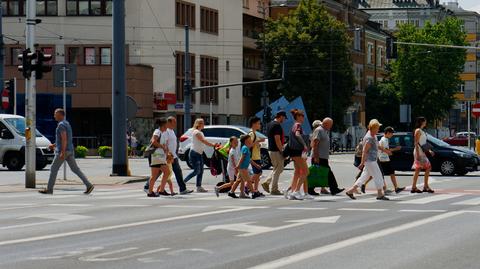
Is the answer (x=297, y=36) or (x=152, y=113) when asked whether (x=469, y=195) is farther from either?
(x=297, y=36)

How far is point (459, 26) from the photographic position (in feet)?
368

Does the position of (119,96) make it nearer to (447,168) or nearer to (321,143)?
(321,143)

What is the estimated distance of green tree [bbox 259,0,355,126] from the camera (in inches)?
3280

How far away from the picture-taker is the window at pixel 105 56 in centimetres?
7138

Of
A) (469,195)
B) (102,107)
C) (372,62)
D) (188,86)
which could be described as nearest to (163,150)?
(469,195)

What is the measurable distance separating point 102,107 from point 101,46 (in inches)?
153

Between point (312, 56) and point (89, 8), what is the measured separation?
18677 millimetres

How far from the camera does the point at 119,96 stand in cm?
3281

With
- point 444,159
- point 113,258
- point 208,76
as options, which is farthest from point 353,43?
point 113,258

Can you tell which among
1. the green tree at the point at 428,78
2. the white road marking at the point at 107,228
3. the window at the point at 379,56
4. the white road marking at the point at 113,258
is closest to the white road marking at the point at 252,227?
the white road marking at the point at 107,228

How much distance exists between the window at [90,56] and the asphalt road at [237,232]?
1888 inches

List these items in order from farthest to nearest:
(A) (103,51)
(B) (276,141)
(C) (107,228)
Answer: (A) (103,51)
(B) (276,141)
(C) (107,228)

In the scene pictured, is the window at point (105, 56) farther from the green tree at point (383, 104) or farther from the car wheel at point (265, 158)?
the green tree at point (383, 104)

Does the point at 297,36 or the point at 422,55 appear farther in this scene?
the point at 422,55
